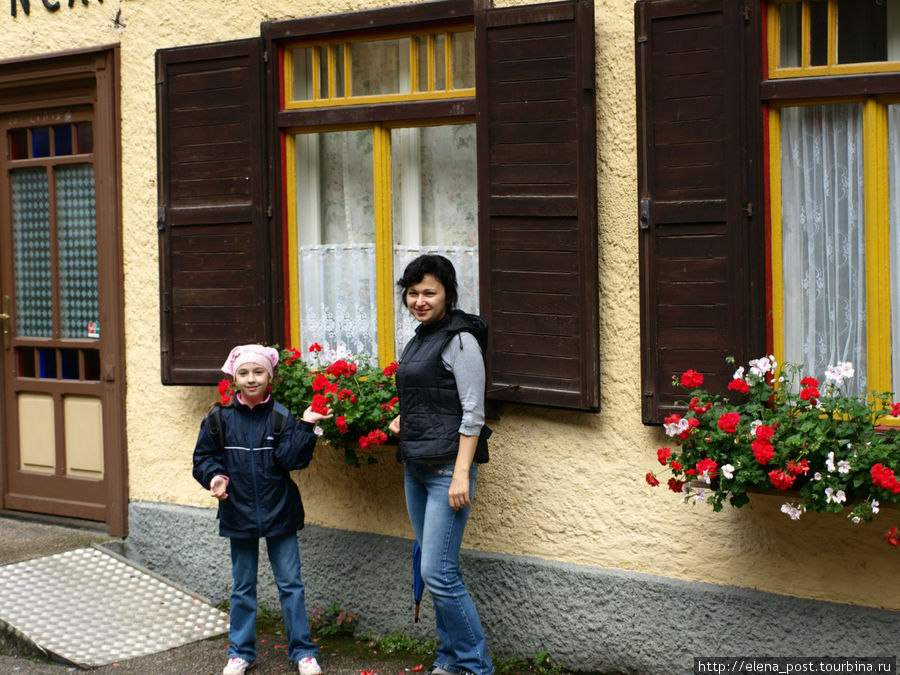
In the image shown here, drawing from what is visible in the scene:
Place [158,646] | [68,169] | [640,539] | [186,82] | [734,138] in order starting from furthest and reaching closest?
[68,169] < [186,82] < [158,646] < [640,539] < [734,138]

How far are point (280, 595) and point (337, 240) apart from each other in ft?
5.88

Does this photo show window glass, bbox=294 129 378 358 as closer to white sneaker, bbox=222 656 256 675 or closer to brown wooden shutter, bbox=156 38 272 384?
brown wooden shutter, bbox=156 38 272 384

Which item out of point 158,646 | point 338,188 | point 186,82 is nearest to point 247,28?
point 186,82

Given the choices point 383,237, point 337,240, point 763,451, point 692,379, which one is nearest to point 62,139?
point 337,240

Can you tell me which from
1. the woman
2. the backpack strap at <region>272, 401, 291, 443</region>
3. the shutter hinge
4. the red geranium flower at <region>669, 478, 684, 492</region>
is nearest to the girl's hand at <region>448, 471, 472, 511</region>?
the woman

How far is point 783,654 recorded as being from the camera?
475 centimetres

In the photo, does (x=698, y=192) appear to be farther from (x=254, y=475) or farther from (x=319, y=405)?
(x=254, y=475)

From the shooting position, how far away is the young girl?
5.20m

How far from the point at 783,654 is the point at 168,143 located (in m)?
3.82

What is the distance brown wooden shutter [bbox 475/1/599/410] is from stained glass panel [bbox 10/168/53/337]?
10.3 ft

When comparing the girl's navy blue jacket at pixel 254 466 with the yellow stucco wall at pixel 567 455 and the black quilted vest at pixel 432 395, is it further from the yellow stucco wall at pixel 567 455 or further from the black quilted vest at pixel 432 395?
the yellow stucco wall at pixel 567 455

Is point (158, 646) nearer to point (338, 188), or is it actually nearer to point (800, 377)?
point (338, 188)

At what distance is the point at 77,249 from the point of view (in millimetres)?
7051

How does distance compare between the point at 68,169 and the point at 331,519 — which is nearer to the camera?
the point at 331,519
